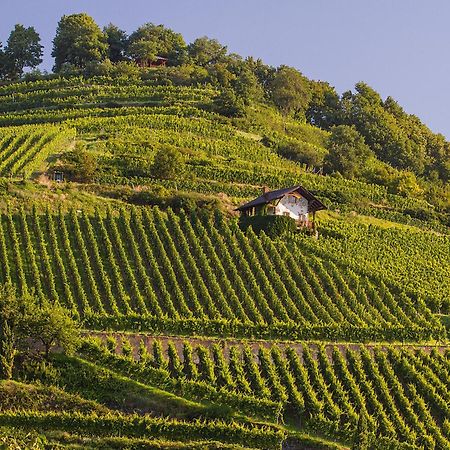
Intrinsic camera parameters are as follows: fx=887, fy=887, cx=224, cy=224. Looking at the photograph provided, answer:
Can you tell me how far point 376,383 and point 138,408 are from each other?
11.8 metres

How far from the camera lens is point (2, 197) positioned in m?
54.4

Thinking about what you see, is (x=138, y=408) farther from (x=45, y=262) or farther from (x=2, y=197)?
(x=2, y=197)

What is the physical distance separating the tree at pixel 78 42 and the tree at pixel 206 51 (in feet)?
38.0

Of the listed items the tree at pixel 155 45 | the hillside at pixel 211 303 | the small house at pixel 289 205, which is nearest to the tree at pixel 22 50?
the tree at pixel 155 45

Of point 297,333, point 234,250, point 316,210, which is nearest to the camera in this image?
point 297,333

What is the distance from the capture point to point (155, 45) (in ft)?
376

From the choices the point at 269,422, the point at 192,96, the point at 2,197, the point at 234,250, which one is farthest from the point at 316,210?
the point at 192,96

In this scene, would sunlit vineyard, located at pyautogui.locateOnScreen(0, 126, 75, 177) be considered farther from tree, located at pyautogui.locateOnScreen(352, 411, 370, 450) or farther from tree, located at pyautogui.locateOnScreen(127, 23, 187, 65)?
tree, located at pyautogui.locateOnScreen(127, 23, 187, 65)

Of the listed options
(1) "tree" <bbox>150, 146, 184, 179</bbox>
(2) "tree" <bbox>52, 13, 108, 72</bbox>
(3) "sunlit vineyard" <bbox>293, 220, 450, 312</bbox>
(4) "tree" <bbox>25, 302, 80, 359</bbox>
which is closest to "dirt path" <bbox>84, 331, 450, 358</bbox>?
(4) "tree" <bbox>25, 302, 80, 359</bbox>

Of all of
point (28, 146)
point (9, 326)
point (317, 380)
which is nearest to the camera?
point (9, 326)

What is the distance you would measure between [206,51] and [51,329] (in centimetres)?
8630

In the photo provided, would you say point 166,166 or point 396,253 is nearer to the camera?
point 396,253

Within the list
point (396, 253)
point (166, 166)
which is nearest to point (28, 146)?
point (166, 166)

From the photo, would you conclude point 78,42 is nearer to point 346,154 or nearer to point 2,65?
point 2,65
